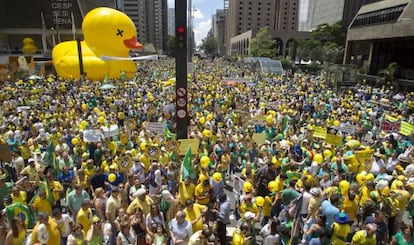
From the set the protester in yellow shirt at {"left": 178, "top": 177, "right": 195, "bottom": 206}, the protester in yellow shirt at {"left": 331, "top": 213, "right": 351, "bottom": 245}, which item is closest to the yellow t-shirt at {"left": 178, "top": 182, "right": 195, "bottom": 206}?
the protester in yellow shirt at {"left": 178, "top": 177, "right": 195, "bottom": 206}

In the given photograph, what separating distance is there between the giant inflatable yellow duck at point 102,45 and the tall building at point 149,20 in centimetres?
9778

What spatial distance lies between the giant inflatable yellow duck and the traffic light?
Answer: 57.6 feet

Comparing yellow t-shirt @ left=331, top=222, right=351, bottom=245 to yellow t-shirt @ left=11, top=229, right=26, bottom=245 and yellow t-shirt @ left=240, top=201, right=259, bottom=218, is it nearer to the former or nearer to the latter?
yellow t-shirt @ left=240, top=201, right=259, bottom=218

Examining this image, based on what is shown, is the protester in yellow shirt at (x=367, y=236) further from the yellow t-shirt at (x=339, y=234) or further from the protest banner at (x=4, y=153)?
the protest banner at (x=4, y=153)

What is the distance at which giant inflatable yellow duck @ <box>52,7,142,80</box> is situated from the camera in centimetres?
2486

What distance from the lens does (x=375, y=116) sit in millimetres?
14164

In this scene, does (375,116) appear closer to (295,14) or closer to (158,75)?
(158,75)

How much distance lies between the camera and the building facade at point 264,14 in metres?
135

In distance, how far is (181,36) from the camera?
27.7ft

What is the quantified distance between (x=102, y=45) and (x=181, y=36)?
60.9ft

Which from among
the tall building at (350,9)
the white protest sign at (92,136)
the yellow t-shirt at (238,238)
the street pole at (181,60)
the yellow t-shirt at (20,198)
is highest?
the tall building at (350,9)

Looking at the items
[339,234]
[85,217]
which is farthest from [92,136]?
[339,234]

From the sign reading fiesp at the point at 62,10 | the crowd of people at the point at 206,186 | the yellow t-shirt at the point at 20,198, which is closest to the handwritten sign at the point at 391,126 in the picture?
the crowd of people at the point at 206,186

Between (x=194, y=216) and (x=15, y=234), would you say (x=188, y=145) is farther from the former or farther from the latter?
(x=15, y=234)
